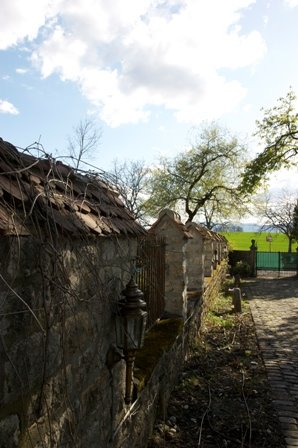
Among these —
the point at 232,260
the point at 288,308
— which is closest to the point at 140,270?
the point at 288,308

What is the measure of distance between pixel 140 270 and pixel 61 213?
2.81m

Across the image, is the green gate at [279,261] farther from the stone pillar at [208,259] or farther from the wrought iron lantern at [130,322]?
the wrought iron lantern at [130,322]

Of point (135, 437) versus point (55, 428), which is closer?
point (55, 428)

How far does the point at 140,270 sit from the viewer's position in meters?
4.81

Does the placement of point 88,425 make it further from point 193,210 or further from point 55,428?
point 193,210

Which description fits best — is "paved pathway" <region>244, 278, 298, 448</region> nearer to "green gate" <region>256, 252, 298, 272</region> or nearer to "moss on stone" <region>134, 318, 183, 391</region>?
"moss on stone" <region>134, 318, 183, 391</region>

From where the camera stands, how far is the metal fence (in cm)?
477

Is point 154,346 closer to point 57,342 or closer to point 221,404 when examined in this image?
point 221,404

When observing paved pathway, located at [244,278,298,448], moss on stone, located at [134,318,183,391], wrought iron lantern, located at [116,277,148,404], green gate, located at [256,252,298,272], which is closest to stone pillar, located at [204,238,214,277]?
paved pathway, located at [244,278,298,448]

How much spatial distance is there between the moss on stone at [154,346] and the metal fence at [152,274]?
152mm

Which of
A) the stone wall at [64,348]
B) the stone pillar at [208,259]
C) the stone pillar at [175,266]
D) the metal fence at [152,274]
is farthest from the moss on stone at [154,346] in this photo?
the stone pillar at [208,259]

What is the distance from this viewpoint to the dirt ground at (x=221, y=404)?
4.15 metres

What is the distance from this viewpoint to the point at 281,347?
791 cm

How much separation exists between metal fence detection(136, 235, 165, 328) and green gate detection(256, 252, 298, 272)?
23.1 meters
